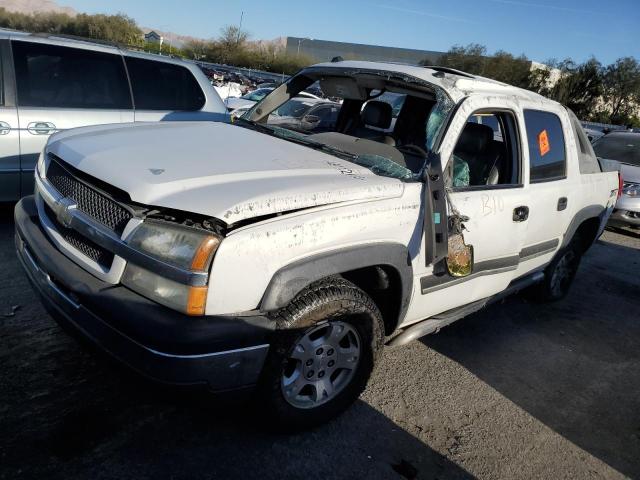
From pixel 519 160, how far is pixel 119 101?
3.80 m

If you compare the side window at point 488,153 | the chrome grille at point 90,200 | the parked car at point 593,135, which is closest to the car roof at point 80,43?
the chrome grille at point 90,200

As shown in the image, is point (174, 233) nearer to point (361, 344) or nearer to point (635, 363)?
point (361, 344)

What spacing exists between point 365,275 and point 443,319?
0.78 meters

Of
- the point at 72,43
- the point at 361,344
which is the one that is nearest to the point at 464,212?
the point at 361,344

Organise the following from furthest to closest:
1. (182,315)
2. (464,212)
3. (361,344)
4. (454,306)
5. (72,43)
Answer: (72,43) < (454,306) < (464,212) < (361,344) < (182,315)

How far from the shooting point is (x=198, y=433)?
8.68 ft

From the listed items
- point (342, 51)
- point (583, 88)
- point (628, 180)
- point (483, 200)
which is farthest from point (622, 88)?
point (342, 51)

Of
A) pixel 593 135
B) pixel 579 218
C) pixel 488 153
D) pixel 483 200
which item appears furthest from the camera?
pixel 593 135

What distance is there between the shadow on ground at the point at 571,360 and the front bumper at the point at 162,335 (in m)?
2.07

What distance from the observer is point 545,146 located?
12.6 feet

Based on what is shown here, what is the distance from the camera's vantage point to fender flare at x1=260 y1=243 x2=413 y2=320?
2.25m

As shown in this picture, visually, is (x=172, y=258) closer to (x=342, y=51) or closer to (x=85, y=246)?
(x=85, y=246)

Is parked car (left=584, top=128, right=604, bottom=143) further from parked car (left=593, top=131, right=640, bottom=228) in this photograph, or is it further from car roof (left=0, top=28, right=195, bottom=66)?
car roof (left=0, top=28, right=195, bottom=66)

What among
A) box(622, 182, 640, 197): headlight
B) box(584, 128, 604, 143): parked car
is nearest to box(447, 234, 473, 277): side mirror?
box(622, 182, 640, 197): headlight
